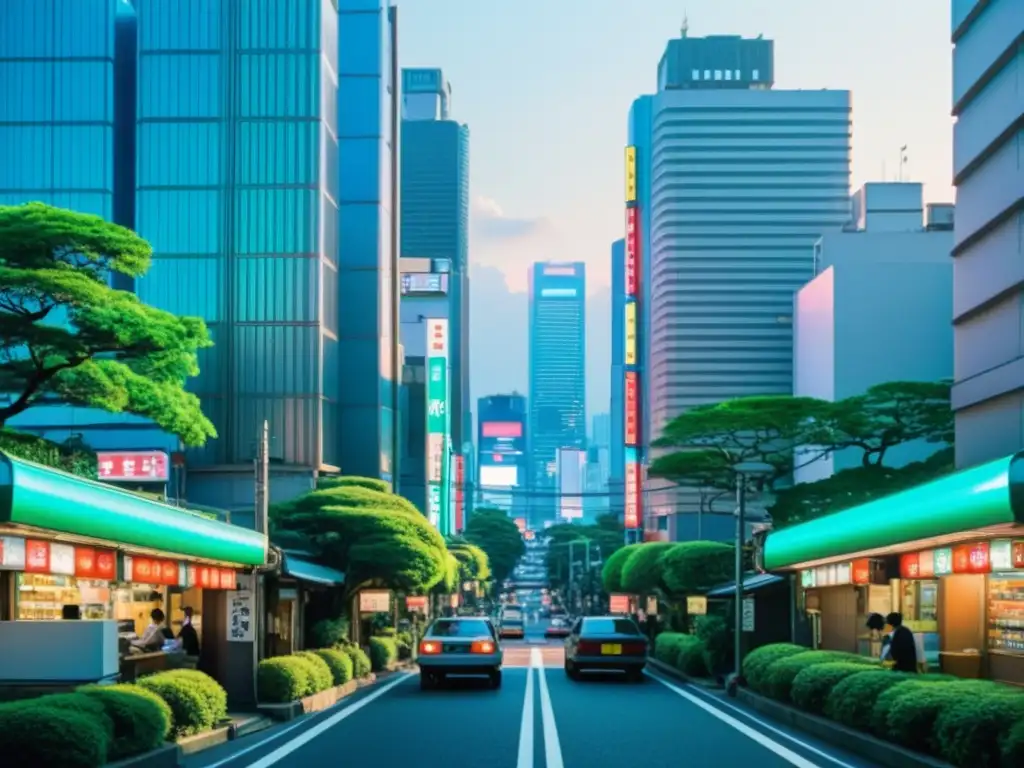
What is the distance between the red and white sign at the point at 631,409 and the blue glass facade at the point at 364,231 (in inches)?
1825

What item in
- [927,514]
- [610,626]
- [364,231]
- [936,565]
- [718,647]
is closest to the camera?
[927,514]

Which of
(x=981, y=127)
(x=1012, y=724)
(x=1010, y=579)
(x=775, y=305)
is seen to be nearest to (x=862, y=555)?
(x=1010, y=579)

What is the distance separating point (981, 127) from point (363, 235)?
57.0 meters

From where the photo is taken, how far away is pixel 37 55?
74.6 meters

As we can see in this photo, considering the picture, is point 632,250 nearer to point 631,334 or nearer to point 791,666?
point 631,334

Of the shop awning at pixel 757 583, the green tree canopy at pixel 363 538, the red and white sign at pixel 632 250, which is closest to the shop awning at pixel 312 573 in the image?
the green tree canopy at pixel 363 538

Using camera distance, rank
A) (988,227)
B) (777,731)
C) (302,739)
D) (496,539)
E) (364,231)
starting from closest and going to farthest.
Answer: (302,739) → (777,731) → (988,227) → (364,231) → (496,539)

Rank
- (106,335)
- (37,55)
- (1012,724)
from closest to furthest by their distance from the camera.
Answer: (1012,724) < (106,335) < (37,55)

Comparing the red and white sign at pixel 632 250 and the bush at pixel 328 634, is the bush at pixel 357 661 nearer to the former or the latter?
the bush at pixel 328 634

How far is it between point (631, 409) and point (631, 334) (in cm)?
821

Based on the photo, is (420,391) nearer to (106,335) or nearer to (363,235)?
(363,235)

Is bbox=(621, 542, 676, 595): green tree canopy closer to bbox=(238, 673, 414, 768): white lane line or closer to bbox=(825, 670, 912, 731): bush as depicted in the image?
bbox=(238, 673, 414, 768): white lane line

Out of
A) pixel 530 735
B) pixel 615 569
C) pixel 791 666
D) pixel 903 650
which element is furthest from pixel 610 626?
pixel 615 569

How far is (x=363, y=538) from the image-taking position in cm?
4759
